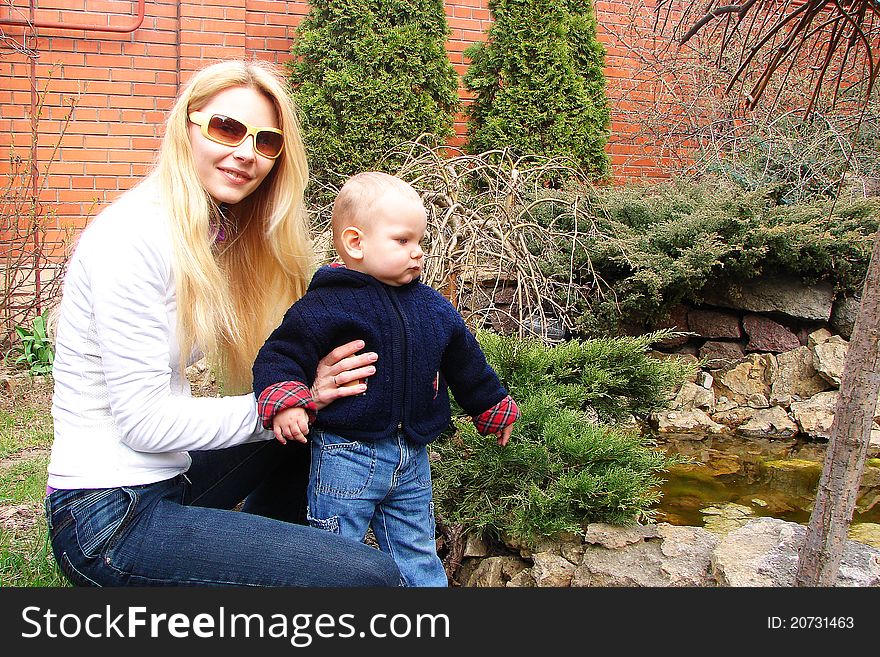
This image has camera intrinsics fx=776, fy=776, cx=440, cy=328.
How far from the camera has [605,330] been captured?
4.61 m

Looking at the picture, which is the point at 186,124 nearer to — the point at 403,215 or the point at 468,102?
the point at 403,215

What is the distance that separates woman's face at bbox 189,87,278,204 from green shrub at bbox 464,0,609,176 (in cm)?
439

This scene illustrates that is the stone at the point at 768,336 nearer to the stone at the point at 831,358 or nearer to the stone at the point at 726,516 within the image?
the stone at the point at 831,358

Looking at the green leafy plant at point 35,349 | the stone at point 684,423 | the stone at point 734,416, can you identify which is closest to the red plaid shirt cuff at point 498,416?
the stone at point 684,423

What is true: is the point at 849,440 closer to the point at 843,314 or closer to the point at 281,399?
the point at 281,399

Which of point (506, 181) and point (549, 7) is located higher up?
point (549, 7)

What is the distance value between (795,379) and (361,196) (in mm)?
3719

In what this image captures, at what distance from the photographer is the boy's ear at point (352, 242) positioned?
6.34 feet

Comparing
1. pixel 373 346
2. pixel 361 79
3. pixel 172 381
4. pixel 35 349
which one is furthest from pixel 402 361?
pixel 361 79

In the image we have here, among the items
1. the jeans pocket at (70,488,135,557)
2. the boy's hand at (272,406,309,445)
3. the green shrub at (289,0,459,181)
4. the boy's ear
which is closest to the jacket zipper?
the boy's ear

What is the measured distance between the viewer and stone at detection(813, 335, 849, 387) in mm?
4586

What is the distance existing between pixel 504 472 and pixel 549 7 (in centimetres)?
471

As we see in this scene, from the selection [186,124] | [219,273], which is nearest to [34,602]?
[219,273]

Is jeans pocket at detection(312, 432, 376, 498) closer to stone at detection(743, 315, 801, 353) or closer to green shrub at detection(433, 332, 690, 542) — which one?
green shrub at detection(433, 332, 690, 542)
